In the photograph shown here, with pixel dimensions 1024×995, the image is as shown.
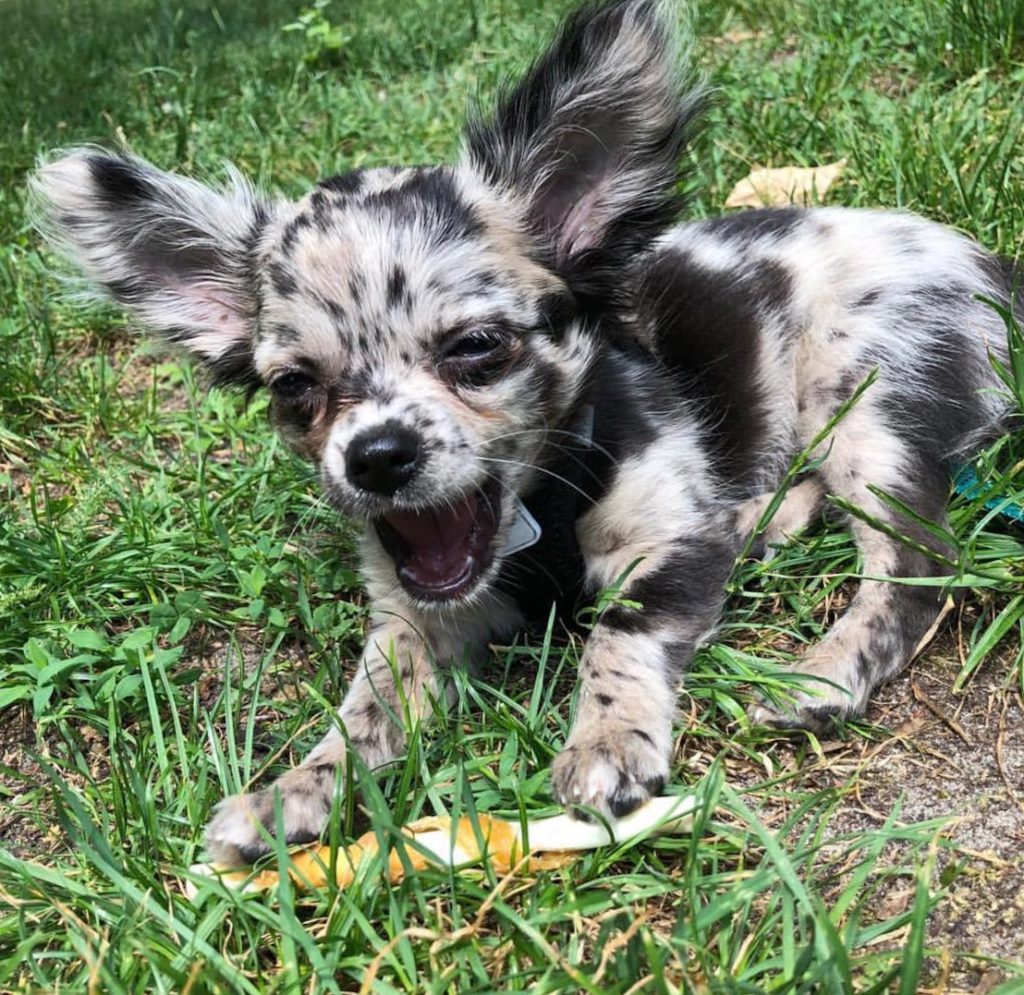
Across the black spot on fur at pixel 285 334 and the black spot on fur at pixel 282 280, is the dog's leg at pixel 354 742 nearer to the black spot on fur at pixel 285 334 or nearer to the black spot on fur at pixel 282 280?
the black spot on fur at pixel 285 334

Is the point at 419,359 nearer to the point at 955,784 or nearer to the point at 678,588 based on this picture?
the point at 678,588

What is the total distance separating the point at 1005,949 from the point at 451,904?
0.91m

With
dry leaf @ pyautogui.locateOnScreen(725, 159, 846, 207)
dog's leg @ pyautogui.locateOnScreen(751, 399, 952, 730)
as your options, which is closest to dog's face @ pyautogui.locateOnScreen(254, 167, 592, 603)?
dog's leg @ pyautogui.locateOnScreen(751, 399, 952, 730)

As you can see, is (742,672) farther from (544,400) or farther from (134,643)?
(134,643)

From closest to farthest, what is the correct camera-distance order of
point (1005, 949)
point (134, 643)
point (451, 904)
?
point (1005, 949) < point (451, 904) < point (134, 643)

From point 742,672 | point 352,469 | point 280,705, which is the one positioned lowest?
point 280,705

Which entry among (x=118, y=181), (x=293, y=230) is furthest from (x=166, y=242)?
(x=293, y=230)

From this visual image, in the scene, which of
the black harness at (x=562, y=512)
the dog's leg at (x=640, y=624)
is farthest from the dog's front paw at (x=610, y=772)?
the black harness at (x=562, y=512)

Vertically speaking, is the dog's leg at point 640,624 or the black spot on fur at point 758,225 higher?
the black spot on fur at point 758,225

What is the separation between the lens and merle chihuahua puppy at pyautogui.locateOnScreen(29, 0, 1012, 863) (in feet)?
7.74

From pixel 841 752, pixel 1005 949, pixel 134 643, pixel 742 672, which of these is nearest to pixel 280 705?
pixel 134 643

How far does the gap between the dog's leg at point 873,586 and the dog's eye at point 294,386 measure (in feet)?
4.07

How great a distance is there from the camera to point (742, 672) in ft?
8.02

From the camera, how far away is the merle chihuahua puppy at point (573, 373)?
236 cm
